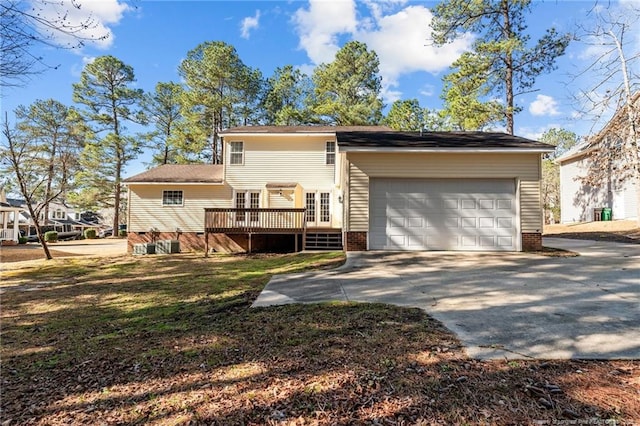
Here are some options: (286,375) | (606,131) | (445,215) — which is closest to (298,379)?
(286,375)

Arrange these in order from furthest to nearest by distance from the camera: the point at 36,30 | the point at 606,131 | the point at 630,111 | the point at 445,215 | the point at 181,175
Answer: the point at 181,175, the point at 606,131, the point at 445,215, the point at 630,111, the point at 36,30

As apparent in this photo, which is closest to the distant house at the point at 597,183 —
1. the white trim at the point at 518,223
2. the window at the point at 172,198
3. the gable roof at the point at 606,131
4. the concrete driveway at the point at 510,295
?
the gable roof at the point at 606,131

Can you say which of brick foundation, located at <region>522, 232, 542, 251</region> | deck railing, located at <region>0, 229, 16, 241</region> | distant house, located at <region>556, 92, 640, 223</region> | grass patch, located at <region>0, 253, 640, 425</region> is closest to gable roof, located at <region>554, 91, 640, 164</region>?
distant house, located at <region>556, 92, 640, 223</region>

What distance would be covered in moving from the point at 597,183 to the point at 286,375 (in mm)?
21771

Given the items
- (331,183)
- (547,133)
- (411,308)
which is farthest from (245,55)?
(547,133)

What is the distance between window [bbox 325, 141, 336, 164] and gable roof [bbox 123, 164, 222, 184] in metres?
5.57

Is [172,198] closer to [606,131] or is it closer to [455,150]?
[455,150]

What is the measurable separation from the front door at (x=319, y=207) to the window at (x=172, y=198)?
648 centimetres

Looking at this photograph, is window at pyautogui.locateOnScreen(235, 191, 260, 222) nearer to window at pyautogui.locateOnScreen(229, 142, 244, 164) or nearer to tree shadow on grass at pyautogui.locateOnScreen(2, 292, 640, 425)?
window at pyautogui.locateOnScreen(229, 142, 244, 164)

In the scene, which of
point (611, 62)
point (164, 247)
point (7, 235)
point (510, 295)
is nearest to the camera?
point (510, 295)

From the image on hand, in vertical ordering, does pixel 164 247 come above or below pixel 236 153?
below

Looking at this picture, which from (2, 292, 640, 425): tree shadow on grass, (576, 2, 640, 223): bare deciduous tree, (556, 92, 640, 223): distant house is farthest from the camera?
(556, 92, 640, 223): distant house

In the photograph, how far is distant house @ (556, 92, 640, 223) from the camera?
50.3 feet

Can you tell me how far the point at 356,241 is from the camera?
10273mm
